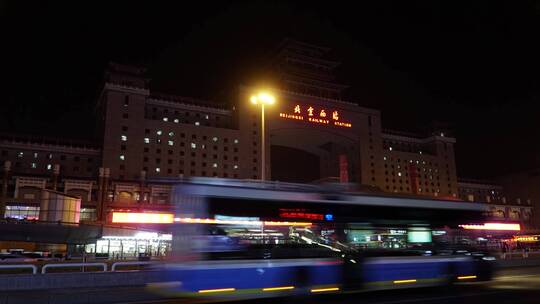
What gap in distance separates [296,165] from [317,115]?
28847 mm

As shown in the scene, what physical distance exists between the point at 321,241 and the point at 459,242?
17.9 feet

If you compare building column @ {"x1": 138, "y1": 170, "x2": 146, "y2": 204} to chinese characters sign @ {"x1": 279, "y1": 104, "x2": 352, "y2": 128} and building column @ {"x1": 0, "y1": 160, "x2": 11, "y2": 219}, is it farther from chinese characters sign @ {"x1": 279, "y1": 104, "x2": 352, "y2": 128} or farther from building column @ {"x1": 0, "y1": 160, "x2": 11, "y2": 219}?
chinese characters sign @ {"x1": 279, "y1": 104, "x2": 352, "y2": 128}

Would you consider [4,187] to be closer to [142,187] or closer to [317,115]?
[142,187]

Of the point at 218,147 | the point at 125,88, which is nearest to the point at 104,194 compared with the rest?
the point at 125,88

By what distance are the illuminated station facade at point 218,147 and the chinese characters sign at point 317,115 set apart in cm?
24

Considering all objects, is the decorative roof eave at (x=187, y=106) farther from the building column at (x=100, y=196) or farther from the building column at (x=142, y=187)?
the building column at (x=100, y=196)

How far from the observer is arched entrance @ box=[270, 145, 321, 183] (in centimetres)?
12419

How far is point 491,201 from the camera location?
12450 cm

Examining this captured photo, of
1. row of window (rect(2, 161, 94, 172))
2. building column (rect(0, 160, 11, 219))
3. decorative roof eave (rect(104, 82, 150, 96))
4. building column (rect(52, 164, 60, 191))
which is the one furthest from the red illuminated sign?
row of window (rect(2, 161, 94, 172))

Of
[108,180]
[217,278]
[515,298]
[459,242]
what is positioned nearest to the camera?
[217,278]

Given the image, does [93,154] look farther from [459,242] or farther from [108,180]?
[459,242]

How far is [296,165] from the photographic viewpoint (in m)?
128

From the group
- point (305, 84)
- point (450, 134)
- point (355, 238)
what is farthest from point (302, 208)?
point (450, 134)

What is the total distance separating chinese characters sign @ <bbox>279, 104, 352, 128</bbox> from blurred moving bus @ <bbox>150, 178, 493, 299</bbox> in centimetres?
8378
